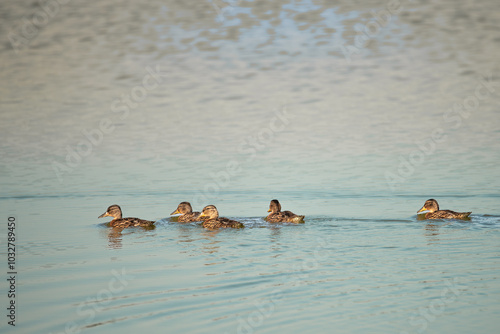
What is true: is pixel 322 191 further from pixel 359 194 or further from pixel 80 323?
pixel 80 323

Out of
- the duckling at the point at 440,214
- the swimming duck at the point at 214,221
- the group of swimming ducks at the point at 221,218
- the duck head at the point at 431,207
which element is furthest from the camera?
the duck head at the point at 431,207

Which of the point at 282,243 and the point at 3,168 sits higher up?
the point at 3,168

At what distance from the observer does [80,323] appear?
6.54 meters

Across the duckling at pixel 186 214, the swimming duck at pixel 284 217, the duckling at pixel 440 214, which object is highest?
the duckling at pixel 186 214

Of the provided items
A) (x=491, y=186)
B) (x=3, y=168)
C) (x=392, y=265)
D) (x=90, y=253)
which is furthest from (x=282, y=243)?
(x=3, y=168)

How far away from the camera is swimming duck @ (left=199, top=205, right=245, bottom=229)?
12422 mm

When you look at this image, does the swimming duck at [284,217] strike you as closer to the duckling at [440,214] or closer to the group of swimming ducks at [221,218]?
the group of swimming ducks at [221,218]

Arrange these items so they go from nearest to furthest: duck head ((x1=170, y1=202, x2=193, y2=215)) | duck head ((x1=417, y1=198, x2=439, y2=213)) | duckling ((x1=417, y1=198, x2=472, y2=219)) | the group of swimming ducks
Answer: the group of swimming ducks, duckling ((x1=417, y1=198, x2=472, y2=219)), duck head ((x1=417, y1=198, x2=439, y2=213)), duck head ((x1=170, y1=202, x2=193, y2=215))

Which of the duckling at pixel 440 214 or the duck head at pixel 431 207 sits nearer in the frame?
the duckling at pixel 440 214

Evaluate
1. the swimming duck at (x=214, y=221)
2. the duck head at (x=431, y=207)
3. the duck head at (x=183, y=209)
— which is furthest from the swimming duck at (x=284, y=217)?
the duck head at (x=431, y=207)

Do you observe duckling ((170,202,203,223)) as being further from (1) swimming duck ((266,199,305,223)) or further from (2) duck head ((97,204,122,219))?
(1) swimming duck ((266,199,305,223))

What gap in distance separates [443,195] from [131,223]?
24.9 ft

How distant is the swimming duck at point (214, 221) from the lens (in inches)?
489

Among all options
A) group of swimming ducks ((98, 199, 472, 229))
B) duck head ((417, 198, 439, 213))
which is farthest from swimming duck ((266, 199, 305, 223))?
duck head ((417, 198, 439, 213))
